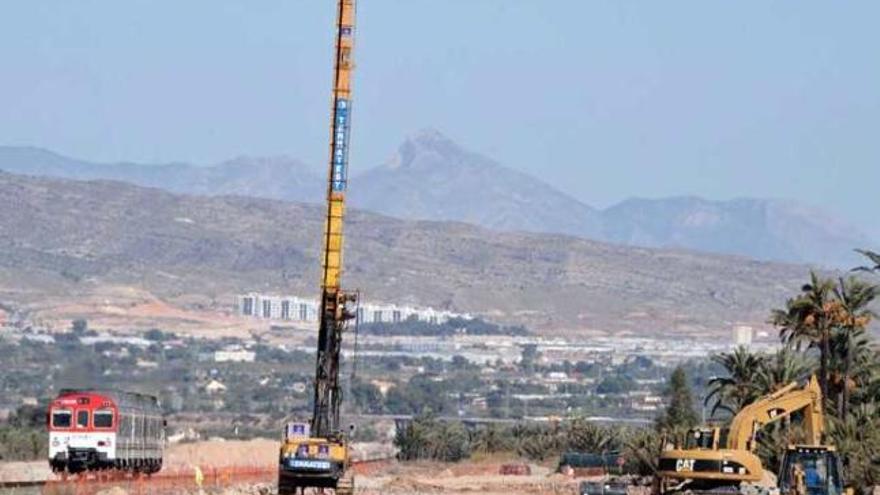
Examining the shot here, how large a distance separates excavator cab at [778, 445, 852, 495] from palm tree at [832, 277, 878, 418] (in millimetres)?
26165

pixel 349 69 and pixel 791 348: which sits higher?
pixel 349 69

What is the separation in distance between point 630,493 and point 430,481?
14.3 metres

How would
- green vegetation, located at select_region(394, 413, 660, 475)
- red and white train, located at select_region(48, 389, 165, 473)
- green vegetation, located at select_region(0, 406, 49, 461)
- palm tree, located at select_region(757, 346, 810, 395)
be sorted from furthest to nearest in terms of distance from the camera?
green vegetation, located at select_region(394, 413, 660, 475)
green vegetation, located at select_region(0, 406, 49, 461)
palm tree, located at select_region(757, 346, 810, 395)
red and white train, located at select_region(48, 389, 165, 473)

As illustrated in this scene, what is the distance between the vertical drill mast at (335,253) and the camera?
213 ft

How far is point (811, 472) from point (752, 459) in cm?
211

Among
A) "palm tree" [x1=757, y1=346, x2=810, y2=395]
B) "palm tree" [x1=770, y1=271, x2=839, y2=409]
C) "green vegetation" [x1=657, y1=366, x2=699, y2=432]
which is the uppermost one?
"palm tree" [x1=770, y1=271, x2=839, y2=409]

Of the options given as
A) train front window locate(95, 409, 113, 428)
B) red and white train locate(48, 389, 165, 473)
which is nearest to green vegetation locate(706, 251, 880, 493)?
train front window locate(95, 409, 113, 428)

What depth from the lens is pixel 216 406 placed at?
169000mm

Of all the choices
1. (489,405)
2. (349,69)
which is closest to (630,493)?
(349,69)

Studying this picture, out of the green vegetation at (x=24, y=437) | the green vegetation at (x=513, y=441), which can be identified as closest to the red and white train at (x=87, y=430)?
the green vegetation at (x=24, y=437)

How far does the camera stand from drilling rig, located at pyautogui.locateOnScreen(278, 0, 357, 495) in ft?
196

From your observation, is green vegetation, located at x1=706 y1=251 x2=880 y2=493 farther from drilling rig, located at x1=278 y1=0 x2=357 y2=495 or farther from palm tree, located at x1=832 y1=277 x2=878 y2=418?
drilling rig, located at x1=278 y1=0 x2=357 y2=495

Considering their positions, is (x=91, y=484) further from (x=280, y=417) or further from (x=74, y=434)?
(x=280, y=417)

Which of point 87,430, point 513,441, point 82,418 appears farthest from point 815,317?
point 513,441
